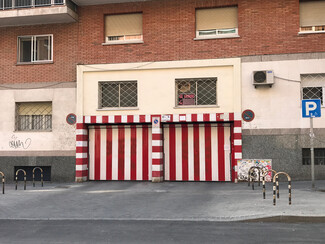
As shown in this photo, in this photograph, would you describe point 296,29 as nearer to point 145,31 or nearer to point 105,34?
point 145,31

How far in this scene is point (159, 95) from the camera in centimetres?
1440

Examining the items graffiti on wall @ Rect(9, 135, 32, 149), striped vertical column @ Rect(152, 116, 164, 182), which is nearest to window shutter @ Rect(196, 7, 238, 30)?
striped vertical column @ Rect(152, 116, 164, 182)

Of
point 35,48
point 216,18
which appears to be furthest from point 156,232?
point 35,48

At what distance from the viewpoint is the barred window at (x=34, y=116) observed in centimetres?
1549

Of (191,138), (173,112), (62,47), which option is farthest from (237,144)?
(62,47)

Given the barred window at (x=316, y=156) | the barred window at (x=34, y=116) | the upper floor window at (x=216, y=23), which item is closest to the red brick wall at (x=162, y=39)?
the upper floor window at (x=216, y=23)

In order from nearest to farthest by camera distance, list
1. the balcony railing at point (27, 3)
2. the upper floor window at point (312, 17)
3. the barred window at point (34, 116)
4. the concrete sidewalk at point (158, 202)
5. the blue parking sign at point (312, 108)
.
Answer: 1. the concrete sidewalk at point (158, 202)
2. the blue parking sign at point (312, 108)
3. the upper floor window at point (312, 17)
4. the balcony railing at point (27, 3)
5. the barred window at point (34, 116)

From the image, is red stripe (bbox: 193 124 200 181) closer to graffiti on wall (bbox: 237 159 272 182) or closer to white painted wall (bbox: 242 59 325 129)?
graffiti on wall (bbox: 237 159 272 182)

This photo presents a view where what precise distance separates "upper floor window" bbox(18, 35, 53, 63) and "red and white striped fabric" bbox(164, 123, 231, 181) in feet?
20.3

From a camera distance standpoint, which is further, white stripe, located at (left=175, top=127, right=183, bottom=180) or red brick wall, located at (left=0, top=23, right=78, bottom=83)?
red brick wall, located at (left=0, top=23, right=78, bottom=83)

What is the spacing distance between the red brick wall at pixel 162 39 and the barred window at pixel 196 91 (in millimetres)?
967

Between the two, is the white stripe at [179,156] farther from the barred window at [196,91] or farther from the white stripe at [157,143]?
the barred window at [196,91]

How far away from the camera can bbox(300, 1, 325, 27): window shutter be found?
1357 centimetres

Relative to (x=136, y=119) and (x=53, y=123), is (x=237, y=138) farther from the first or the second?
(x=53, y=123)
